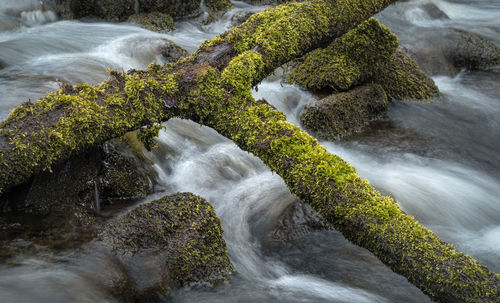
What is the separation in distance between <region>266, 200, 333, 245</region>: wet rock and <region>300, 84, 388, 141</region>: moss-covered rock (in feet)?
6.93

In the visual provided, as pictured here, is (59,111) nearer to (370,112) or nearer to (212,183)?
(212,183)

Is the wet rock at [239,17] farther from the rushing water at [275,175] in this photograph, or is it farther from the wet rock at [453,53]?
the wet rock at [453,53]

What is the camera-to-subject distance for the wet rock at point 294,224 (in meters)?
4.67

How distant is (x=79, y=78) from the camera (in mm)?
6578

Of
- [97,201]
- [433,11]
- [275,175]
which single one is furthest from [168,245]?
[433,11]

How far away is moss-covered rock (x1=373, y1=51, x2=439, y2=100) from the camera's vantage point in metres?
7.85

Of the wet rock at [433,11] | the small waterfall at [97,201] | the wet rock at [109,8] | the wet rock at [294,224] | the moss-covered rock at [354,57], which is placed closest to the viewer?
the small waterfall at [97,201]

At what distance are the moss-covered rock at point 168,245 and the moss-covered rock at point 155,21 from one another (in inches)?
282

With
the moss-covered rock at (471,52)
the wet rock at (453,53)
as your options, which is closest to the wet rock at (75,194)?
the wet rock at (453,53)

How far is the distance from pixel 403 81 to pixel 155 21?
578 cm

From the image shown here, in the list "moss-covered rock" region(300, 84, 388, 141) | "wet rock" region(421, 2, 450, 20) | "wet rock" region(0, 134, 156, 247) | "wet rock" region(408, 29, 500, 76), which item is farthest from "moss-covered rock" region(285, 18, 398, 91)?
"wet rock" region(421, 2, 450, 20)

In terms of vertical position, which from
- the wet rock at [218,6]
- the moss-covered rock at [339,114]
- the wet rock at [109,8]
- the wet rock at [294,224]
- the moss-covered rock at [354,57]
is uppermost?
the wet rock at [109,8]

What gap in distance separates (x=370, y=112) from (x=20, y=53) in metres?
5.91

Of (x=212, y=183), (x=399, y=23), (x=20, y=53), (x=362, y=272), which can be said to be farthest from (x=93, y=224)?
(x=399, y=23)
